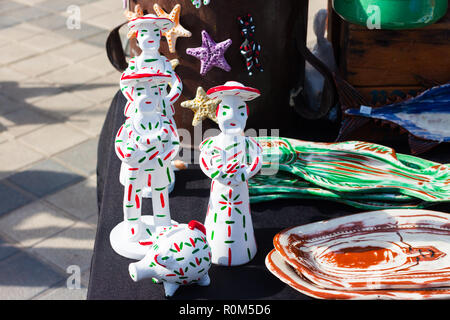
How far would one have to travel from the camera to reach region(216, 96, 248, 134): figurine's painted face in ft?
3.00

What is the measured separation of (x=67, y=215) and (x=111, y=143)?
23.8 inches

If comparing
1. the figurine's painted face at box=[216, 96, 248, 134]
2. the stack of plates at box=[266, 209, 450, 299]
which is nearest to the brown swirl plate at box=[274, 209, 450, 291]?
the stack of plates at box=[266, 209, 450, 299]

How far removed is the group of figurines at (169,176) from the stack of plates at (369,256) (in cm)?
10

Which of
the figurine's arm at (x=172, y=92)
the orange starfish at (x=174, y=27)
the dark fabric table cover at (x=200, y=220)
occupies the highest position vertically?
the orange starfish at (x=174, y=27)

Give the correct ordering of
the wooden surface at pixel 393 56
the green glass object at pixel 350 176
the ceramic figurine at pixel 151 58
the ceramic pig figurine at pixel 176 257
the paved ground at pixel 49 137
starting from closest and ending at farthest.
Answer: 1. the ceramic pig figurine at pixel 176 257
2. the ceramic figurine at pixel 151 58
3. the green glass object at pixel 350 176
4. the wooden surface at pixel 393 56
5. the paved ground at pixel 49 137

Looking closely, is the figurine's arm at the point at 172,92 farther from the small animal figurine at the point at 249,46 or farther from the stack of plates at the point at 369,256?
the stack of plates at the point at 369,256

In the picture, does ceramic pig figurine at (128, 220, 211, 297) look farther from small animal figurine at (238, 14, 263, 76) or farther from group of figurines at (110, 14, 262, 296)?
small animal figurine at (238, 14, 263, 76)

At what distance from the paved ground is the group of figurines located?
0.28 metres

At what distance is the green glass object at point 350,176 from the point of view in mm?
1143

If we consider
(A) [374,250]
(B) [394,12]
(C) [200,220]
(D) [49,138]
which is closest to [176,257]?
(C) [200,220]

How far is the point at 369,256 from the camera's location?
1.01 metres

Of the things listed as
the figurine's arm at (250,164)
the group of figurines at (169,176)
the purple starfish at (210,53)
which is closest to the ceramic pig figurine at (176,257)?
the group of figurines at (169,176)

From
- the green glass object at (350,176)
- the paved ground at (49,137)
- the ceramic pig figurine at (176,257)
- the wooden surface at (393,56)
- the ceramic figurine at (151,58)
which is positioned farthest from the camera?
the paved ground at (49,137)

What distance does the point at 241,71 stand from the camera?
1.26 metres
